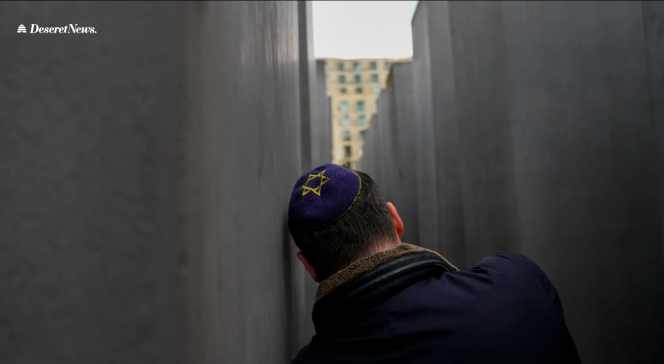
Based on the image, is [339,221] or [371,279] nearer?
[371,279]

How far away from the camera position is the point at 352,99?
2917 centimetres

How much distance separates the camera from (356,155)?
95.6 ft

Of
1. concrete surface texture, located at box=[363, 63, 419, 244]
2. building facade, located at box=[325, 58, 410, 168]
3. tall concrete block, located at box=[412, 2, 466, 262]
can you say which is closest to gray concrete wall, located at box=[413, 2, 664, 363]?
tall concrete block, located at box=[412, 2, 466, 262]

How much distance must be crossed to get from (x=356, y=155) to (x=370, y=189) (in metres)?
27.8

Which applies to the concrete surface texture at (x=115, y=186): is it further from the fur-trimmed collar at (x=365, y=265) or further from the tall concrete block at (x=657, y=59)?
the tall concrete block at (x=657, y=59)

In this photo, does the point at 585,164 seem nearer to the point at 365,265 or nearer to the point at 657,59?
the point at 657,59

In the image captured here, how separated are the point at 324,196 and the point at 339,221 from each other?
0.10 metres

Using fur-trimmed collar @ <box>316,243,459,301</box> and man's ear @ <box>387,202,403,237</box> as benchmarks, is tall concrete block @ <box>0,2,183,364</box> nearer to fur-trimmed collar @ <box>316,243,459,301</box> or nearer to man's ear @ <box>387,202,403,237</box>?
fur-trimmed collar @ <box>316,243,459,301</box>

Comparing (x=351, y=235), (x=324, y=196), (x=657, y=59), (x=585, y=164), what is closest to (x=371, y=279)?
(x=351, y=235)

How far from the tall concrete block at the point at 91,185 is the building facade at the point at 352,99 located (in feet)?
91.3

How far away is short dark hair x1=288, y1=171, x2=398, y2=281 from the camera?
1317mm

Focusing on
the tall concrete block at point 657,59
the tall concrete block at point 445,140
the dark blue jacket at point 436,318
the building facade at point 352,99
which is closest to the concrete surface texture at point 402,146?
the tall concrete block at point 445,140

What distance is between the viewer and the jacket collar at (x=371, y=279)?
1.18 m

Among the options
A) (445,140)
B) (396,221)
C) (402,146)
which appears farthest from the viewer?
(402,146)
